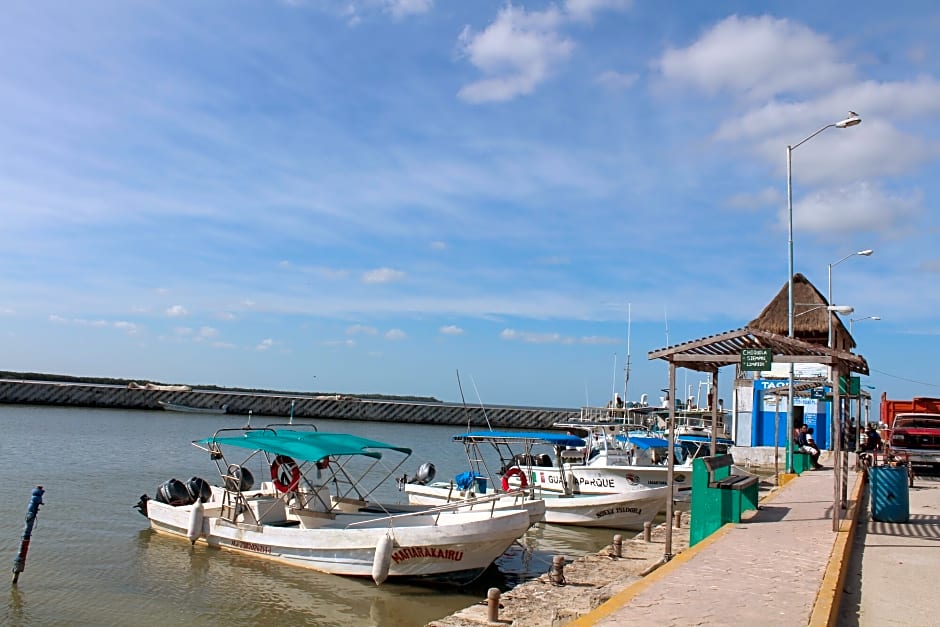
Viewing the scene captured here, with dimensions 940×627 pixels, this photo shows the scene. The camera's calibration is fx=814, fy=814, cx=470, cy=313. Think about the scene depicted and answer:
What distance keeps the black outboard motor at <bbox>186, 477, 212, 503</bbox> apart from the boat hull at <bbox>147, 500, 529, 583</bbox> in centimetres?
378

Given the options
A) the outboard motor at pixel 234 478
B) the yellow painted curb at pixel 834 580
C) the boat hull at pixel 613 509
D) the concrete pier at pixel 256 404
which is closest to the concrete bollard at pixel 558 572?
the yellow painted curb at pixel 834 580

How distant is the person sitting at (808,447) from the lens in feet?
80.2

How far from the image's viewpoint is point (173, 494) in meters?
18.5

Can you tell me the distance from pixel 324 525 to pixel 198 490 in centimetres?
511

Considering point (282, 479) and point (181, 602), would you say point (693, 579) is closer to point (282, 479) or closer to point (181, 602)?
point (181, 602)

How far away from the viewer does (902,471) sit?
12.9m

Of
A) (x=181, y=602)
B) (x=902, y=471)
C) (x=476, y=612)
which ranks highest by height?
(x=902, y=471)

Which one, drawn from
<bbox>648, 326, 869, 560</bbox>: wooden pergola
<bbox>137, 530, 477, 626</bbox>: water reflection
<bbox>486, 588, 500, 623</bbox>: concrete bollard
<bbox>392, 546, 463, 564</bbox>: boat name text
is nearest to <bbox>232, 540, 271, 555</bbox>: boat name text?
<bbox>137, 530, 477, 626</bbox>: water reflection

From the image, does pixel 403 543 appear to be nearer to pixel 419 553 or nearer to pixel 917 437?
pixel 419 553

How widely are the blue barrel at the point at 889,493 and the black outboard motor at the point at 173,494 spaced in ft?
46.6

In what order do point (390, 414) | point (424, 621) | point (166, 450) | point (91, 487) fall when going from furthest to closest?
point (390, 414) < point (166, 450) < point (91, 487) < point (424, 621)

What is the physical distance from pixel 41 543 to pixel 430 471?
9.75 meters

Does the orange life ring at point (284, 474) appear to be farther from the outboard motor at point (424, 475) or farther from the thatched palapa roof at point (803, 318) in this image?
the thatched palapa roof at point (803, 318)

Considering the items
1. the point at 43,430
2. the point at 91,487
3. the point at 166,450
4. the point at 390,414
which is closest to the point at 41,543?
the point at 91,487
